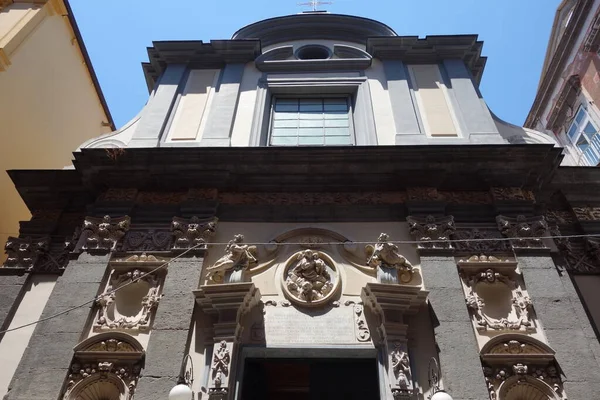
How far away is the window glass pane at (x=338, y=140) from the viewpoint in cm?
1157

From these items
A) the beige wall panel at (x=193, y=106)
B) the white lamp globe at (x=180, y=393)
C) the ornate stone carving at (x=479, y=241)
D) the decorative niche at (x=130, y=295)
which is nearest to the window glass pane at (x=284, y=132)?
the beige wall panel at (x=193, y=106)

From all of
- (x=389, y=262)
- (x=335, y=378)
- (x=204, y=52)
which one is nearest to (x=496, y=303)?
(x=389, y=262)

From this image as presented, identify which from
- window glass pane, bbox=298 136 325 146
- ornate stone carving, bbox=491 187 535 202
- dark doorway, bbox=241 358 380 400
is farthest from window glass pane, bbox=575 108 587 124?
dark doorway, bbox=241 358 380 400

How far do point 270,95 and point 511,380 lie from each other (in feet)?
27.5

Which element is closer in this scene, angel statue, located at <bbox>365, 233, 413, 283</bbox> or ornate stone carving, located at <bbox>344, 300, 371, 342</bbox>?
ornate stone carving, located at <bbox>344, 300, 371, 342</bbox>

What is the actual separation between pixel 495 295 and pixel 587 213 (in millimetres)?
3020

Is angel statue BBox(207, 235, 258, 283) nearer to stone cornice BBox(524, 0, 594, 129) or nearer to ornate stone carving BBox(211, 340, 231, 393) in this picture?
ornate stone carving BBox(211, 340, 231, 393)

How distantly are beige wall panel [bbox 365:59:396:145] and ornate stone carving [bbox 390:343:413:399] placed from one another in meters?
4.76

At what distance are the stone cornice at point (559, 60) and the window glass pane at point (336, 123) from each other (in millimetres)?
11291

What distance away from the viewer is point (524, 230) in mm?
8875

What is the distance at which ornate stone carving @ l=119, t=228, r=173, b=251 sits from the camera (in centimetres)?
916

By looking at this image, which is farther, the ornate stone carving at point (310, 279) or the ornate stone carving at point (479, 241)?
the ornate stone carving at point (479, 241)

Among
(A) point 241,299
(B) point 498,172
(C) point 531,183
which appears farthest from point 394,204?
(A) point 241,299

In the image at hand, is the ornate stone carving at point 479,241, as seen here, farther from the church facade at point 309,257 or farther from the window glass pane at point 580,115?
the window glass pane at point 580,115
